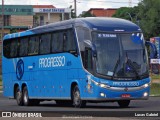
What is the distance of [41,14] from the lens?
12900 centimetres

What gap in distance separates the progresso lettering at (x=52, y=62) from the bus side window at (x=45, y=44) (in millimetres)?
369

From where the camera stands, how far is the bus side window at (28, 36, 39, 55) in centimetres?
2998

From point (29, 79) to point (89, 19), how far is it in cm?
637

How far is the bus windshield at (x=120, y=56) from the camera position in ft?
81.5

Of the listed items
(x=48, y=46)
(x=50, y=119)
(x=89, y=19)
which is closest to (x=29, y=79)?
(x=48, y=46)

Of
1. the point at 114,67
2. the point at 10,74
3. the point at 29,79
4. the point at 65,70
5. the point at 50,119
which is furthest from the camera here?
the point at 10,74

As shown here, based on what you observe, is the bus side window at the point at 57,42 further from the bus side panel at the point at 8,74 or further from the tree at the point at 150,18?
the tree at the point at 150,18

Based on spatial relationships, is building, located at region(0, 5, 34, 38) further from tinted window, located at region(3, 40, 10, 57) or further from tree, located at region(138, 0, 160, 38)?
tinted window, located at region(3, 40, 10, 57)

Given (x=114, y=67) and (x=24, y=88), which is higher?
(x=114, y=67)

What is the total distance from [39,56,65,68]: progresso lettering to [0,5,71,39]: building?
6528 centimetres

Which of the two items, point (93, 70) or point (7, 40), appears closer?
point (93, 70)

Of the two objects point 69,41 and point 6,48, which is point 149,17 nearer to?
point 6,48

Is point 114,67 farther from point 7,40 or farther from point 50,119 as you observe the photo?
point 7,40

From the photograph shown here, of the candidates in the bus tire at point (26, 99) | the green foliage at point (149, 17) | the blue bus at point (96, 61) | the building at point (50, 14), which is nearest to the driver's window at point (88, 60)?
the blue bus at point (96, 61)
